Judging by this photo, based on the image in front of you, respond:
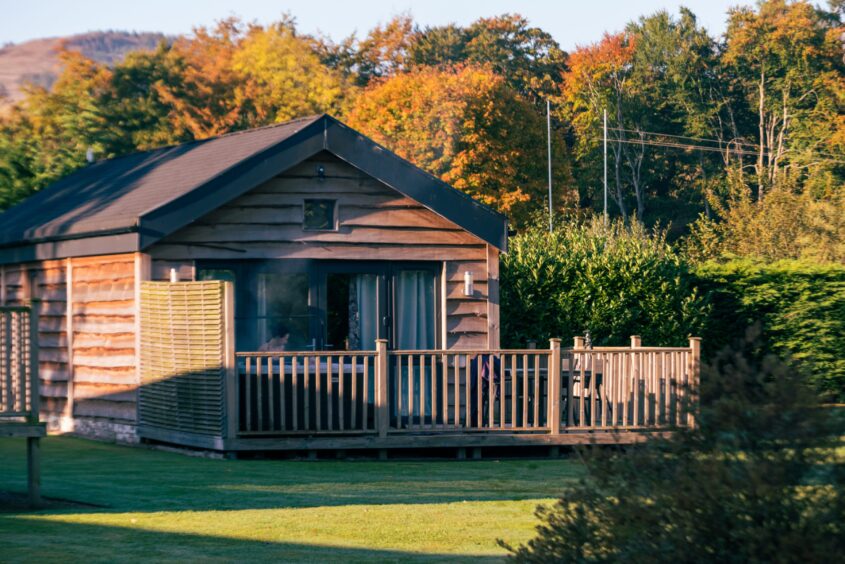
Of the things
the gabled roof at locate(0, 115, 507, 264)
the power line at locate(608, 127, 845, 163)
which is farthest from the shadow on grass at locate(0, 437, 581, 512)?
the power line at locate(608, 127, 845, 163)

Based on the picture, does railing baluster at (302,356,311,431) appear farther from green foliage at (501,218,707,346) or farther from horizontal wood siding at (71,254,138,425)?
green foliage at (501,218,707,346)

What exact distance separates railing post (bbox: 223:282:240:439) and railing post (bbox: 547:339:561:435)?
13.3 feet

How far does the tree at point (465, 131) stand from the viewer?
5388cm

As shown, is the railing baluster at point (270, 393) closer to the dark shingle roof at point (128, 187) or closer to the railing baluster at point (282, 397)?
the railing baluster at point (282, 397)

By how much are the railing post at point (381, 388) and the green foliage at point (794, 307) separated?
33.8 feet

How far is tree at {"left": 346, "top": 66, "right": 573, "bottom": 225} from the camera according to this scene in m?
53.9

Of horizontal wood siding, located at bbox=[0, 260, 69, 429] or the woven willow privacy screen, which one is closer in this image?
the woven willow privacy screen

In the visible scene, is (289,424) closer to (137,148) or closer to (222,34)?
(137,148)

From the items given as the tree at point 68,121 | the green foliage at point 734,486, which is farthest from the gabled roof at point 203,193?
the green foliage at point 734,486

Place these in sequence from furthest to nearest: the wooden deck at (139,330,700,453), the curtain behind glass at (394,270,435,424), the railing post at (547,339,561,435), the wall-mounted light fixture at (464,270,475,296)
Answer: the wall-mounted light fixture at (464,270,475,296) → the curtain behind glass at (394,270,435,424) → the railing post at (547,339,561,435) → the wooden deck at (139,330,700,453)

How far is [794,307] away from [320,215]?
10.9 m

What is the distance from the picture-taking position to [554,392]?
16156 millimetres

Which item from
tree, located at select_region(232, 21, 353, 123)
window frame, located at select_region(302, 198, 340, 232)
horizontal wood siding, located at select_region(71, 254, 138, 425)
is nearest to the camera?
horizontal wood siding, located at select_region(71, 254, 138, 425)

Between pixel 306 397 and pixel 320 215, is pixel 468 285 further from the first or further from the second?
pixel 306 397
